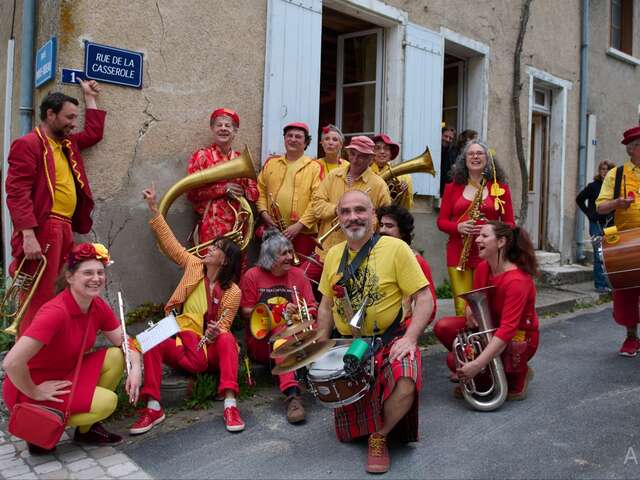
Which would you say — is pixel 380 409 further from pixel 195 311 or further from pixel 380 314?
pixel 195 311

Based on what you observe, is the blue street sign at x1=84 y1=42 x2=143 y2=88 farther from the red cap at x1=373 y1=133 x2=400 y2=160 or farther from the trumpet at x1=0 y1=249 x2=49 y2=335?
the red cap at x1=373 y1=133 x2=400 y2=160

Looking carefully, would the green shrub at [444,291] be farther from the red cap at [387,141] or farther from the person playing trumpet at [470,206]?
the person playing trumpet at [470,206]

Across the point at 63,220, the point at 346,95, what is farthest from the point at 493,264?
the point at 346,95

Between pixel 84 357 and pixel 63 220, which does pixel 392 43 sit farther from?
pixel 84 357

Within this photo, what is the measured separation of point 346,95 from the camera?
24.7 feet

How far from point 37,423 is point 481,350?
8.43 ft

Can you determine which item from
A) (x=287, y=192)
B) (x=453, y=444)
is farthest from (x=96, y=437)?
(x=287, y=192)

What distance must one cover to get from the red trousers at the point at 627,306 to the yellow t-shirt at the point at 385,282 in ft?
8.84

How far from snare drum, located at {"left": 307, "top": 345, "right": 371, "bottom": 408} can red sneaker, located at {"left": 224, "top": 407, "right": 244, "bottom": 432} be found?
0.74 m

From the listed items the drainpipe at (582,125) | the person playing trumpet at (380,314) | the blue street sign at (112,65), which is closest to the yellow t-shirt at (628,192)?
the person playing trumpet at (380,314)

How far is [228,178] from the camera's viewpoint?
15.3 feet

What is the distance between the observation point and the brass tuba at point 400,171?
17.4 feet

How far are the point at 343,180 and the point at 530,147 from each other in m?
5.83

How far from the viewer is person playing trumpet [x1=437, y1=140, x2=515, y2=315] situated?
15.1 ft
